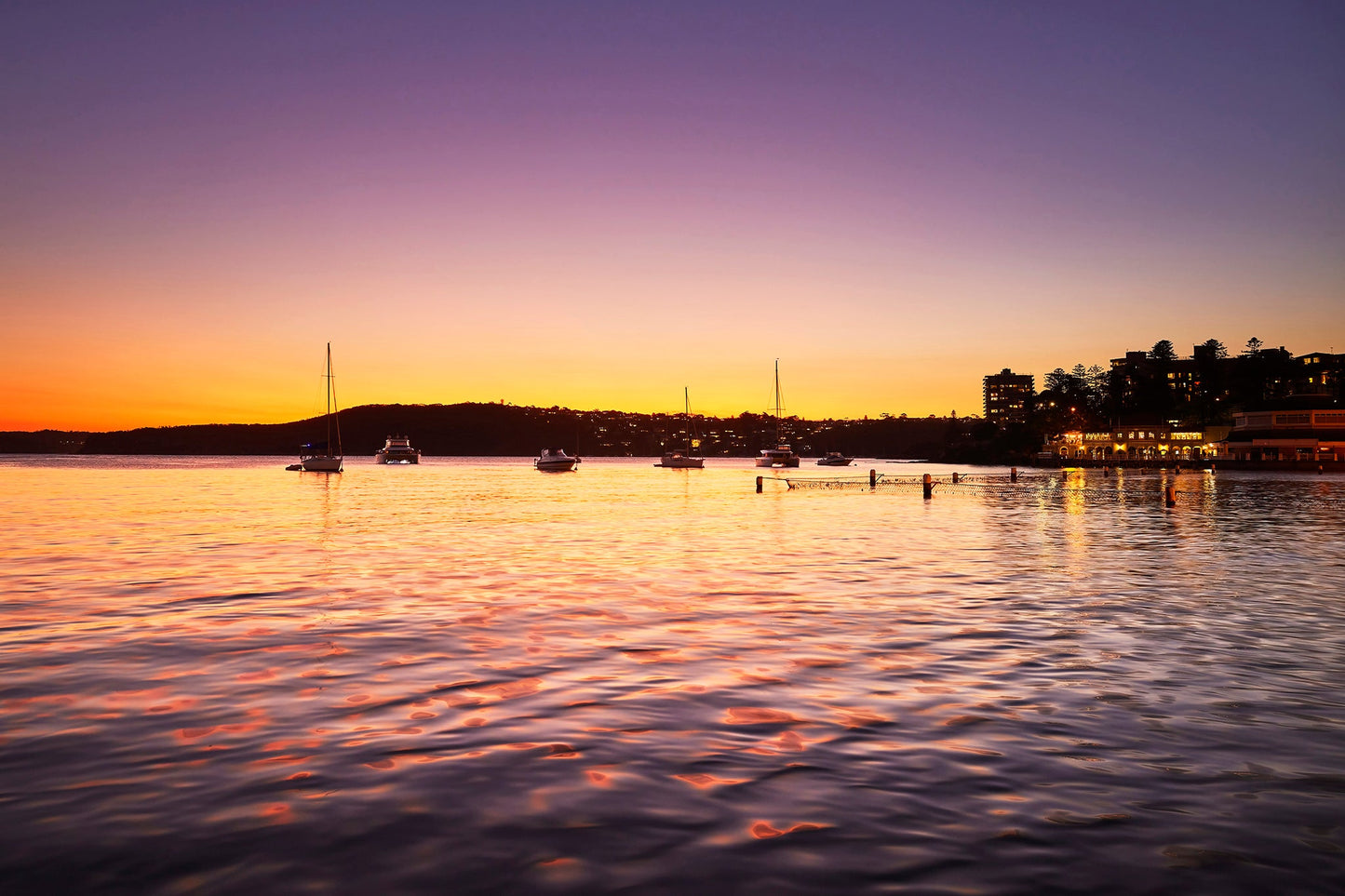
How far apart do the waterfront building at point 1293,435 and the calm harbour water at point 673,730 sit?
474 ft

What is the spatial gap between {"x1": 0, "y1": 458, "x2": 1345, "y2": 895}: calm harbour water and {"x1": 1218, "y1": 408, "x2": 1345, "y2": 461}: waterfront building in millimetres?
144594

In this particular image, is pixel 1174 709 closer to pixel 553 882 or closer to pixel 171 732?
pixel 553 882

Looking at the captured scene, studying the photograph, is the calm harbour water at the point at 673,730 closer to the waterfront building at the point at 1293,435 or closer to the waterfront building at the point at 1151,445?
the waterfront building at the point at 1293,435

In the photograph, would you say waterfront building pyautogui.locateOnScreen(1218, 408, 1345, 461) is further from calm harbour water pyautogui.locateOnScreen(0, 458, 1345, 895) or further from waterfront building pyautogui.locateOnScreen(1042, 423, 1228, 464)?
calm harbour water pyautogui.locateOnScreen(0, 458, 1345, 895)

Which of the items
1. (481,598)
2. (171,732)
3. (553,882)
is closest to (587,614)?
(481,598)

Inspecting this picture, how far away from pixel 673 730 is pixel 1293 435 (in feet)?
547

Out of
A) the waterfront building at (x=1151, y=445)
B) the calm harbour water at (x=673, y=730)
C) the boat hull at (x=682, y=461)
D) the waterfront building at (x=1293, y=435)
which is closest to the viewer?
the calm harbour water at (x=673, y=730)

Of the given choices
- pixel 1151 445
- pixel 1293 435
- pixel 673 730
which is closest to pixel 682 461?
pixel 1151 445

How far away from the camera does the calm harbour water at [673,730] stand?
20.5 ft

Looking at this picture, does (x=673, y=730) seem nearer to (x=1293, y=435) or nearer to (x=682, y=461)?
(x=1293, y=435)

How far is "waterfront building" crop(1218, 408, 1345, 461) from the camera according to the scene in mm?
140125

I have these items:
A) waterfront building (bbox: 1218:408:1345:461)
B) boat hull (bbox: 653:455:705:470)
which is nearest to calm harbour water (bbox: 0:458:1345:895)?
waterfront building (bbox: 1218:408:1345:461)

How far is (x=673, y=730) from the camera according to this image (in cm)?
970

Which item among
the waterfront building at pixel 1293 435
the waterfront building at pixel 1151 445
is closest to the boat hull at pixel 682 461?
the waterfront building at pixel 1151 445
